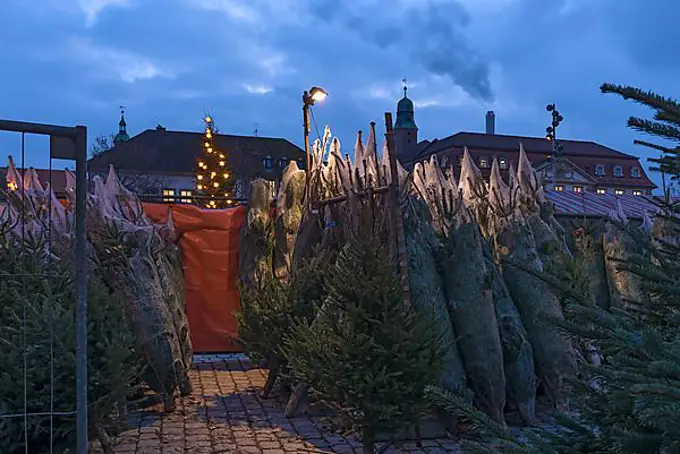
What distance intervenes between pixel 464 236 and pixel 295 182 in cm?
432

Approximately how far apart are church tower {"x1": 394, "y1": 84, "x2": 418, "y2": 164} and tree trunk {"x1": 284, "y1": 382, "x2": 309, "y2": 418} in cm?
5927

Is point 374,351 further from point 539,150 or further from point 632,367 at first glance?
point 539,150

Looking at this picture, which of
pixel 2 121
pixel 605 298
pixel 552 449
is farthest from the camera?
pixel 605 298

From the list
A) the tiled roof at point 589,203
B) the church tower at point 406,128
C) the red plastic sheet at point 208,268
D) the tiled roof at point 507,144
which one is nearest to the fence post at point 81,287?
the red plastic sheet at point 208,268

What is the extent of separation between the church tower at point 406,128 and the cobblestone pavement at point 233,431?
58.7 metres

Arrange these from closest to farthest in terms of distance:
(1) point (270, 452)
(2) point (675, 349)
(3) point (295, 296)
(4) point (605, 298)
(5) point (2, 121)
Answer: (2) point (675, 349), (5) point (2, 121), (1) point (270, 452), (3) point (295, 296), (4) point (605, 298)

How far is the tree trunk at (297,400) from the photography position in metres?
7.28

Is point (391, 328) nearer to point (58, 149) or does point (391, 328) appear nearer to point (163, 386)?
point (58, 149)

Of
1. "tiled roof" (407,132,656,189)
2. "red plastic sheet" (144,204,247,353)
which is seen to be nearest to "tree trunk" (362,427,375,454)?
"red plastic sheet" (144,204,247,353)

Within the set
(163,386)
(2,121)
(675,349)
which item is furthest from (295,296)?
(675,349)

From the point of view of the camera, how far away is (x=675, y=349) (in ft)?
5.11

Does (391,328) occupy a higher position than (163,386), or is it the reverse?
Result: (391,328)

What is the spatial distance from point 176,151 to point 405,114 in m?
27.4

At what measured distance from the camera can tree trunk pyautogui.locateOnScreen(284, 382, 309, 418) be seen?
7.28 metres
